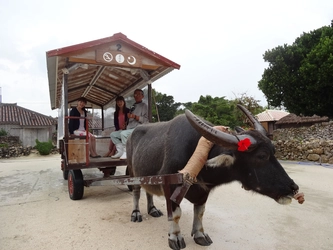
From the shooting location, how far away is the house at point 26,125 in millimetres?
18828

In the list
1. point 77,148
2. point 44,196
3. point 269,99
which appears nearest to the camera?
point 77,148

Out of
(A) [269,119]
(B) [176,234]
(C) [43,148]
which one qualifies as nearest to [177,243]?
(B) [176,234]

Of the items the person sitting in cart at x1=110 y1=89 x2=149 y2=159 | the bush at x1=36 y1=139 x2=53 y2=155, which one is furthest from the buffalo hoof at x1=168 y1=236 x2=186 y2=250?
the bush at x1=36 y1=139 x2=53 y2=155

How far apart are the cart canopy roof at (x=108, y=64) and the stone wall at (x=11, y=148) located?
12.9 m

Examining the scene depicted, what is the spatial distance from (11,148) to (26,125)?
3.07m

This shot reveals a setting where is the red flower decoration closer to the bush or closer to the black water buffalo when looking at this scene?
the black water buffalo

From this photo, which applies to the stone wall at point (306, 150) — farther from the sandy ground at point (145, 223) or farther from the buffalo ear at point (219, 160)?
the buffalo ear at point (219, 160)

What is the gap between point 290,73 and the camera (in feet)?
40.9

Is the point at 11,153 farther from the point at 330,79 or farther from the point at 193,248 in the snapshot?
the point at 330,79

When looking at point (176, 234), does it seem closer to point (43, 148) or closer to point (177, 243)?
point (177, 243)

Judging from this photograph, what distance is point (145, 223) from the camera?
3258 millimetres

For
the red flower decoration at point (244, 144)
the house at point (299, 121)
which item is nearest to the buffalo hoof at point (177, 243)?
the red flower decoration at point (244, 144)

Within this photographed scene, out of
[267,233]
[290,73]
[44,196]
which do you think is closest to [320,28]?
[290,73]

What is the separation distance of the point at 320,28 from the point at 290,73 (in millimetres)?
3016
